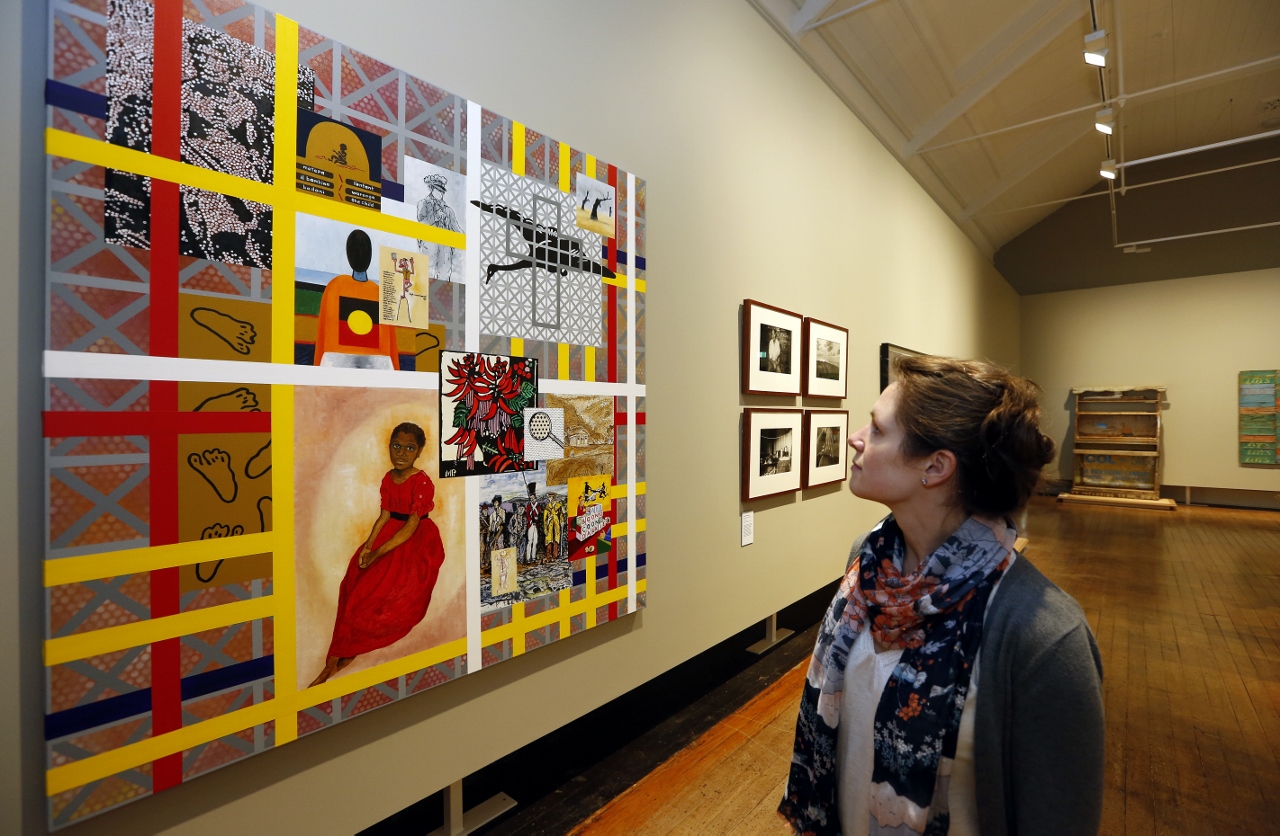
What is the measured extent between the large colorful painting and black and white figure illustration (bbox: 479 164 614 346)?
0.01 metres

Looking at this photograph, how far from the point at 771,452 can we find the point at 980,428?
2358 millimetres

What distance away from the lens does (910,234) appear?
19.6 ft

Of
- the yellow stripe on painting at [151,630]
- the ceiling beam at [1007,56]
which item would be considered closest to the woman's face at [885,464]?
the yellow stripe on painting at [151,630]

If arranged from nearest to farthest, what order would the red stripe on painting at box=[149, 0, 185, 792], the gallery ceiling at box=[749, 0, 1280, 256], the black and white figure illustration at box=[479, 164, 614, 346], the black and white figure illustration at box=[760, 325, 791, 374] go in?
the red stripe on painting at box=[149, 0, 185, 792] < the black and white figure illustration at box=[479, 164, 614, 346] < the black and white figure illustration at box=[760, 325, 791, 374] < the gallery ceiling at box=[749, 0, 1280, 256]

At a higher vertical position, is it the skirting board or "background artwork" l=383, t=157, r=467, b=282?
"background artwork" l=383, t=157, r=467, b=282

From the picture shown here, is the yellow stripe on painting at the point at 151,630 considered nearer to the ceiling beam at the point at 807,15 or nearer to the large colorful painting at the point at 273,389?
the large colorful painting at the point at 273,389

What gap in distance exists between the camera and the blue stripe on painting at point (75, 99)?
1.16 metres

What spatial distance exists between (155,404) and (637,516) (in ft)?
5.48

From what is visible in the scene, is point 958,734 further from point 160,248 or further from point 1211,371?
point 1211,371

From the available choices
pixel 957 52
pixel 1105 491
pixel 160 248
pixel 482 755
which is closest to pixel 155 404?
pixel 160 248

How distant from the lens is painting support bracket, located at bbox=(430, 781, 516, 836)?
203 cm

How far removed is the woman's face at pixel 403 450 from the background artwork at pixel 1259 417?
13899mm

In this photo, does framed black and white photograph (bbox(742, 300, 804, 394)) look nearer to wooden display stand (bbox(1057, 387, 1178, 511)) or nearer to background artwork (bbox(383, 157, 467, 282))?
background artwork (bbox(383, 157, 467, 282))

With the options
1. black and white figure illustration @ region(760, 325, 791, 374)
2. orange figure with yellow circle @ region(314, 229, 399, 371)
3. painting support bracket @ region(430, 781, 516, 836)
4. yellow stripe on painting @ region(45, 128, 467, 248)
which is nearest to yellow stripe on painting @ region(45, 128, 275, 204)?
yellow stripe on painting @ region(45, 128, 467, 248)
